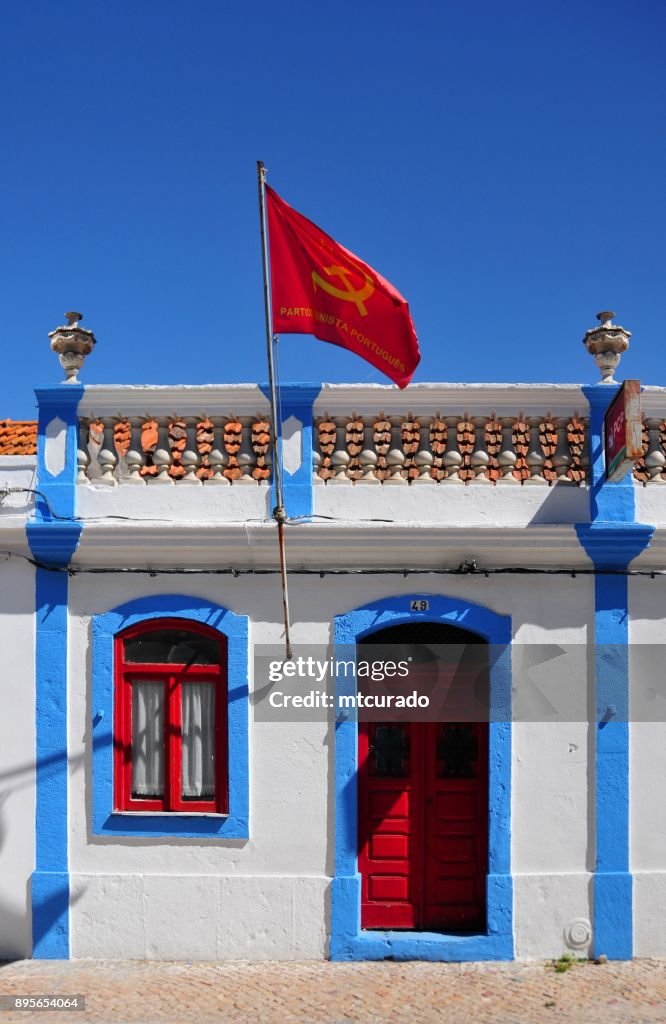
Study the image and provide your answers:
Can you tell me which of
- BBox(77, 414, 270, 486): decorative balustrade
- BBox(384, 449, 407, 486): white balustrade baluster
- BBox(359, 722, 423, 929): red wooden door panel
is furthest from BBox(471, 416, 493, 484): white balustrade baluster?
BBox(359, 722, 423, 929): red wooden door panel

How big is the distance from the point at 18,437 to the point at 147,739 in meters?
3.53

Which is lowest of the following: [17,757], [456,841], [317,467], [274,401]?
[456,841]

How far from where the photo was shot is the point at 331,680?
6.55 m

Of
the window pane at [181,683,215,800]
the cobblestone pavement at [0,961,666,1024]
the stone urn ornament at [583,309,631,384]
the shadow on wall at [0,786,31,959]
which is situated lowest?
the cobblestone pavement at [0,961,666,1024]

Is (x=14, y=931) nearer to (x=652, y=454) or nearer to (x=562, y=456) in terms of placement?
(x=562, y=456)

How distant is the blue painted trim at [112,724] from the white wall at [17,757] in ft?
1.83

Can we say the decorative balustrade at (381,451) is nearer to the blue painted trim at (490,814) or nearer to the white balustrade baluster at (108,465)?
the white balustrade baluster at (108,465)

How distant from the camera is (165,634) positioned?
6676 mm

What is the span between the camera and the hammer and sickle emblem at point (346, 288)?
5957mm

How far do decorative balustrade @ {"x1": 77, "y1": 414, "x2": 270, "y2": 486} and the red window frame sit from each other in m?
1.27

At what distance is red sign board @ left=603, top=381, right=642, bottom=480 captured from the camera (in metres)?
5.81

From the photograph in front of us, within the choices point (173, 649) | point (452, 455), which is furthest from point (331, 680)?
point (452, 455)

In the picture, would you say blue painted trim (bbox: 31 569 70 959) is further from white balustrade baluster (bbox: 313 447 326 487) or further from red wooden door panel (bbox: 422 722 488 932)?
red wooden door panel (bbox: 422 722 488 932)

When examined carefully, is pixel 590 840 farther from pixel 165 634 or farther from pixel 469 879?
pixel 165 634
